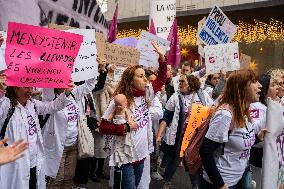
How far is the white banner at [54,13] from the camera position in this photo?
358cm

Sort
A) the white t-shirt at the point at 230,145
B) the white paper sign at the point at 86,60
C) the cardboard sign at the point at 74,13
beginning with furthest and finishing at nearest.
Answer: the white paper sign at the point at 86,60
the cardboard sign at the point at 74,13
the white t-shirt at the point at 230,145

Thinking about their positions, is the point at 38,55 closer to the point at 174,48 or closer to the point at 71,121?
the point at 71,121

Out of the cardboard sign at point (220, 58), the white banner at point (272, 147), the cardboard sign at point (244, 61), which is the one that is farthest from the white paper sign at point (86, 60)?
the cardboard sign at point (244, 61)

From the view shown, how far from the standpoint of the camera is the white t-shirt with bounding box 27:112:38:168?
3824mm

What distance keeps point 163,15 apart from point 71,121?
5035 millimetres

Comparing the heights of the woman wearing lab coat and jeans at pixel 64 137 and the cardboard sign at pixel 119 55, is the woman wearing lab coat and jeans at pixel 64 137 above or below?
below

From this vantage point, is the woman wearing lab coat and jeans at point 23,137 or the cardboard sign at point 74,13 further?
the cardboard sign at point 74,13

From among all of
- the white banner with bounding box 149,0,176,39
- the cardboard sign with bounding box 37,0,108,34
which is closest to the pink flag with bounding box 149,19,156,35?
the white banner with bounding box 149,0,176,39

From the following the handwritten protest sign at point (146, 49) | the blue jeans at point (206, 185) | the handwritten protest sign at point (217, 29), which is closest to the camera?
the blue jeans at point (206, 185)

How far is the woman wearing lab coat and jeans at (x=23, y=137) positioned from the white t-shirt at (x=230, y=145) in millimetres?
1441

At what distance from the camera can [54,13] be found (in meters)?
4.40

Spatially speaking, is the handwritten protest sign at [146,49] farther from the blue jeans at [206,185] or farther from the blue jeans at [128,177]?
the blue jeans at [206,185]

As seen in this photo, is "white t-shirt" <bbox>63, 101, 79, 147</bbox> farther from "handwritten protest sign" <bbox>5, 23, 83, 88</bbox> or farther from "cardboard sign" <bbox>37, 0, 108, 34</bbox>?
"handwritten protest sign" <bbox>5, 23, 83, 88</bbox>

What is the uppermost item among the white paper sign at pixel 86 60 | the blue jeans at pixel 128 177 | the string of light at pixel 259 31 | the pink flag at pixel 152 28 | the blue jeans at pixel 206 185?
the string of light at pixel 259 31
